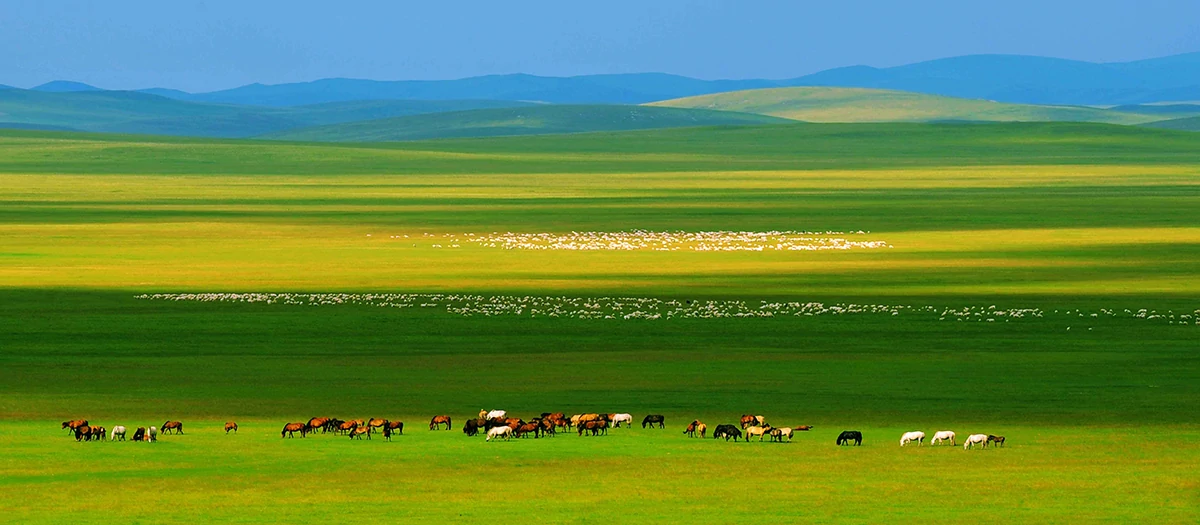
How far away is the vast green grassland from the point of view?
1789cm

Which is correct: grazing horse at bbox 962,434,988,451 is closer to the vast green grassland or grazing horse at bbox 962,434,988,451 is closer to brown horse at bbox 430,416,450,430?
the vast green grassland

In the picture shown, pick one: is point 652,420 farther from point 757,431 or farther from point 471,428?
point 471,428

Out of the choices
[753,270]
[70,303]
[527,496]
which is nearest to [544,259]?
[753,270]

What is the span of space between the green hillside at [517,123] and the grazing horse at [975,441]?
15410 cm

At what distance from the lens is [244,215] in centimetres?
7019

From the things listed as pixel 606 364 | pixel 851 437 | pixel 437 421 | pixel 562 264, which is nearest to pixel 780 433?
pixel 851 437

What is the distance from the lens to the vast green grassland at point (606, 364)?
17.9 meters

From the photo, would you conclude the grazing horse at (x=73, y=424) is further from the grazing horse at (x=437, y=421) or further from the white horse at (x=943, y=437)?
the white horse at (x=943, y=437)

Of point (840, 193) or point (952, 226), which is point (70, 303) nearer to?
point (952, 226)

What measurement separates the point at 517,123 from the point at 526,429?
163m

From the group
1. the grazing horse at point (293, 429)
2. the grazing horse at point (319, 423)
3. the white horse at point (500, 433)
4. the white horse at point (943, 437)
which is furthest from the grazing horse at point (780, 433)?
the grazing horse at point (293, 429)

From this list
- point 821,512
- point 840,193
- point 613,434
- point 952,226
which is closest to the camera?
point 821,512

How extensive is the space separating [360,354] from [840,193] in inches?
2201

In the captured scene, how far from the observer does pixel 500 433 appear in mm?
21781
